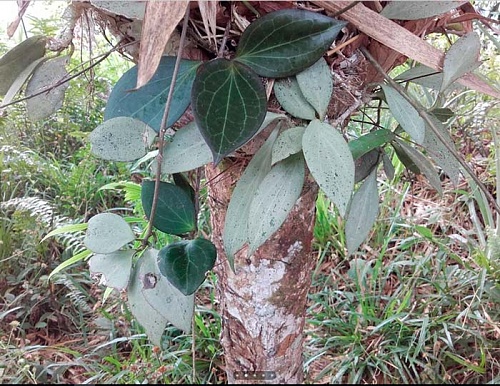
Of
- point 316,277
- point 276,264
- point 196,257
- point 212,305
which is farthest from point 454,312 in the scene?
point 196,257

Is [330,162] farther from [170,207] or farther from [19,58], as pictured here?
[19,58]

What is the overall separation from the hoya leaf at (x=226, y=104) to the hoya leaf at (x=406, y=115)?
0.09m

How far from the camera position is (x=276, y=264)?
0.36 meters

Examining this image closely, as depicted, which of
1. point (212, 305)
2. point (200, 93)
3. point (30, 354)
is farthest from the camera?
point (212, 305)

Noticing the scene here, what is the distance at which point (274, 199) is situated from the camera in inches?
9.7

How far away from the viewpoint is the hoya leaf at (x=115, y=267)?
0.95ft

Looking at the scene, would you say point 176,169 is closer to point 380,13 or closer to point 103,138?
point 103,138

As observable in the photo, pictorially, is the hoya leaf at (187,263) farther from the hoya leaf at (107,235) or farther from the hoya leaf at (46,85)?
the hoya leaf at (46,85)

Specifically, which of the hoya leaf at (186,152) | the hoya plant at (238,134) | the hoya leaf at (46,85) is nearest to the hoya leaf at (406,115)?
the hoya plant at (238,134)

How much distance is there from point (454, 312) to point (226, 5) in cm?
79

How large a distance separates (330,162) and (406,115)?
8 cm

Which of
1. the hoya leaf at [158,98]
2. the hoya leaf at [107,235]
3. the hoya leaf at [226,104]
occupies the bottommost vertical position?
the hoya leaf at [107,235]

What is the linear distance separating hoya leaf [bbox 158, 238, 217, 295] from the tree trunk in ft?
0.22

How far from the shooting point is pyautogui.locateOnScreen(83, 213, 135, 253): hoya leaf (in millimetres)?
Result: 294
